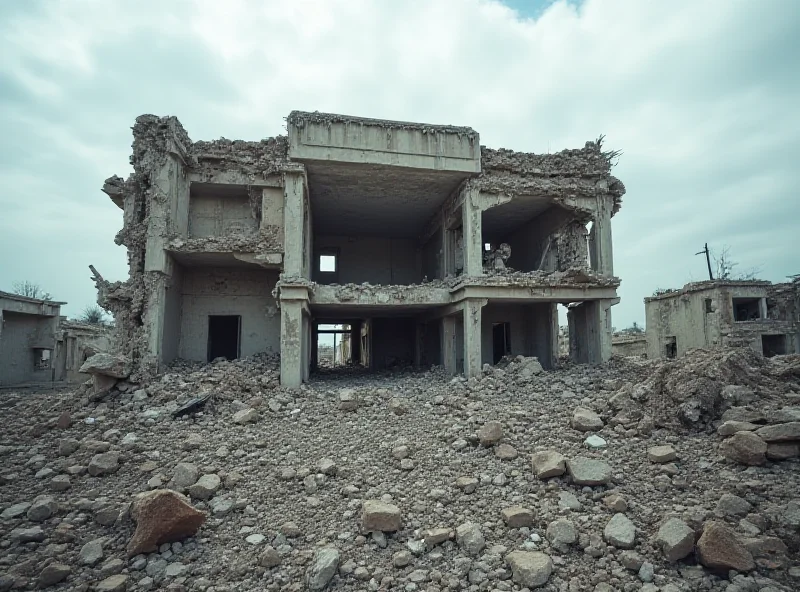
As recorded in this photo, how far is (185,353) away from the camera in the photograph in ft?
43.1

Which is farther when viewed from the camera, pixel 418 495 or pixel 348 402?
pixel 348 402

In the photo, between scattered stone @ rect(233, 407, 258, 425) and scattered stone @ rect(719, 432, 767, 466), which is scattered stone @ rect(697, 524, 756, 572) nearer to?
scattered stone @ rect(719, 432, 767, 466)

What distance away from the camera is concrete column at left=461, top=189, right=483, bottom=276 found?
1290 centimetres

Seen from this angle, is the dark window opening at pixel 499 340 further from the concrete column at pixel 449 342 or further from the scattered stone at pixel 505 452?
the scattered stone at pixel 505 452

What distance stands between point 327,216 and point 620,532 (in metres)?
14.0

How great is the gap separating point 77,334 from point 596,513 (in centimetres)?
2444

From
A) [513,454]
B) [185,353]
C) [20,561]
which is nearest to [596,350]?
[513,454]

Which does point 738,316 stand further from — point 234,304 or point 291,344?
point 234,304

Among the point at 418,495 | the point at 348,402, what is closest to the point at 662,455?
the point at 418,495

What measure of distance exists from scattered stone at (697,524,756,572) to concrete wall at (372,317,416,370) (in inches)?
559

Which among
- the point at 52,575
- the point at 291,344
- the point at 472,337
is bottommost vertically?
the point at 52,575

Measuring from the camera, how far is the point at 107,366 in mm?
9859

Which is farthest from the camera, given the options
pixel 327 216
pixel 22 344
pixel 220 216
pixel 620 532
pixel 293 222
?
pixel 22 344

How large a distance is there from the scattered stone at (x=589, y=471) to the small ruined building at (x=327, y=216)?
6281mm
